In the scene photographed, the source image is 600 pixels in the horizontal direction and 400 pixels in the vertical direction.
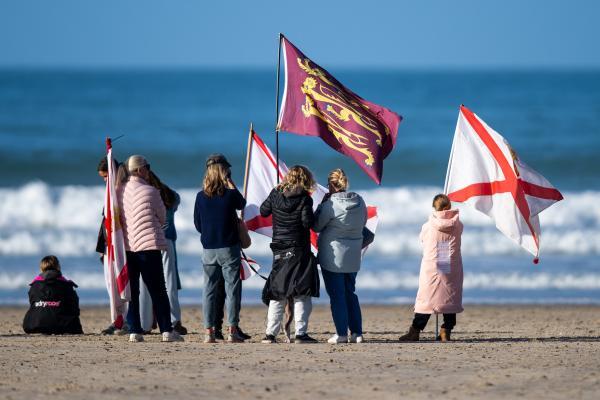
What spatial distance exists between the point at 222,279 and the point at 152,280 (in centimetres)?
54

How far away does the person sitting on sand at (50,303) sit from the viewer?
1046 cm

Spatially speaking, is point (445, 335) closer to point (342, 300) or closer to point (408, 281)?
point (342, 300)

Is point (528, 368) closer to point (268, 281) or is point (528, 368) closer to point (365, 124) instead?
point (268, 281)

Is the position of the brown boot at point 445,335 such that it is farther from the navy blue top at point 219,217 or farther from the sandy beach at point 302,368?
the navy blue top at point 219,217

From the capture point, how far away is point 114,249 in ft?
31.4

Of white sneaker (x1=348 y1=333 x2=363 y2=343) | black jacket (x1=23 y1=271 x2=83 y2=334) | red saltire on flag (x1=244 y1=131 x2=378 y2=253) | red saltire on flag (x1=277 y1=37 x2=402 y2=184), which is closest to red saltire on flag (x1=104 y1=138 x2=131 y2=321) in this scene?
black jacket (x1=23 y1=271 x2=83 y2=334)

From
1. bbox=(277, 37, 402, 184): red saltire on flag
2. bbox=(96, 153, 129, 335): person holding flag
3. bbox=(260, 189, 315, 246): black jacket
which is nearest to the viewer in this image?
bbox=(260, 189, 315, 246): black jacket

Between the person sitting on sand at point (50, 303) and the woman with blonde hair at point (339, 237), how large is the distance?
233 centimetres

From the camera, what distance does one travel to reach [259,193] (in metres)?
10.8

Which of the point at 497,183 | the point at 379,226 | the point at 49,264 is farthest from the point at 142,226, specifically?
the point at 379,226

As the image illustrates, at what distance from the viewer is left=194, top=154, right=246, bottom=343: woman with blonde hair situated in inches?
373

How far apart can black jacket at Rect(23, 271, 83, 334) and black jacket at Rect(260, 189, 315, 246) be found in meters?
2.12

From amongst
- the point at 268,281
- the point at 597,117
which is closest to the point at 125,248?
the point at 268,281

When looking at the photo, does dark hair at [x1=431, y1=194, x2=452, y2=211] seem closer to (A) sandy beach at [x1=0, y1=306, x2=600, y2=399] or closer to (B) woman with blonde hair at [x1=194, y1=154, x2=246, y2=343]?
(A) sandy beach at [x1=0, y1=306, x2=600, y2=399]
